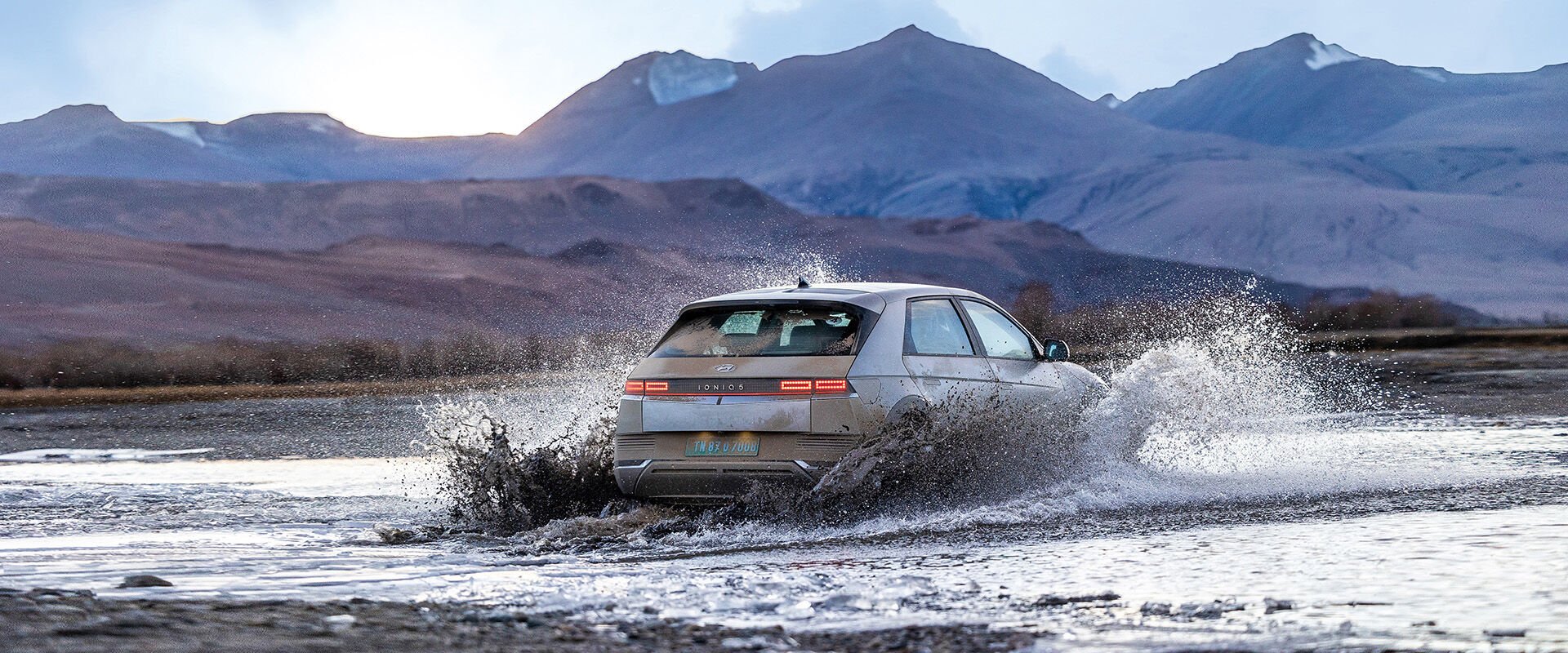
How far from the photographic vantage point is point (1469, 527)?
29.5 feet

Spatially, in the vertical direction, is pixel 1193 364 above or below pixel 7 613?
above

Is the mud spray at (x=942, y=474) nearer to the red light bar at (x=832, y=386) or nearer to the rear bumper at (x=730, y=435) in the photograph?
the rear bumper at (x=730, y=435)

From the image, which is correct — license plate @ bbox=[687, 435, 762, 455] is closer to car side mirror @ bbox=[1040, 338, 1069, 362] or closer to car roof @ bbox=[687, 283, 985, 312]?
car roof @ bbox=[687, 283, 985, 312]

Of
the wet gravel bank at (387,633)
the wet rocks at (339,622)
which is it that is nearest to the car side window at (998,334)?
the wet gravel bank at (387,633)

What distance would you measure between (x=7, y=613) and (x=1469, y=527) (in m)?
7.34

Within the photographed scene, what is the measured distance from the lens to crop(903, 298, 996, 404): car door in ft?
31.9

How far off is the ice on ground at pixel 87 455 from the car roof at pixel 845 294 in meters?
9.45

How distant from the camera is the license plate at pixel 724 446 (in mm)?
9227

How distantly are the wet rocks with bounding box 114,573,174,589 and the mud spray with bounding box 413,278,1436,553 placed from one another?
6.95ft

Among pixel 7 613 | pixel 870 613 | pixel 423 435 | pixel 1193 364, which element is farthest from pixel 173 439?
pixel 870 613

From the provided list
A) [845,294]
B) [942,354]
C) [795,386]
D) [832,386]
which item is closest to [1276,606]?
[832,386]

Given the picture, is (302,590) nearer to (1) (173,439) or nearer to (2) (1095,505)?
(2) (1095,505)

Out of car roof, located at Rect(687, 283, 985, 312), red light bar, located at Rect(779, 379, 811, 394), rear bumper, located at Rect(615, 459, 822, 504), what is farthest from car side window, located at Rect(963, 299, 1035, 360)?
rear bumper, located at Rect(615, 459, 822, 504)

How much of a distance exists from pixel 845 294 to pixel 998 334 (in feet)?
5.45
